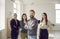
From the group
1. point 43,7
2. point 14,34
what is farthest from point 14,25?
point 43,7

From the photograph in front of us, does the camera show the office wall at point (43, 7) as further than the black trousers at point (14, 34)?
Yes

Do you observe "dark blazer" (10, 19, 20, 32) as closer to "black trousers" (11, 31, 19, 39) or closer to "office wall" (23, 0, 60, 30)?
"black trousers" (11, 31, 19, 39)

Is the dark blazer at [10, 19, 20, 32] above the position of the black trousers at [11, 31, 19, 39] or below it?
above

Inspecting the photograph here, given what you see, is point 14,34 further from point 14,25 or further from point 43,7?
point 43,7

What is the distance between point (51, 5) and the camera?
13.4 m

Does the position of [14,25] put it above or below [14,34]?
above

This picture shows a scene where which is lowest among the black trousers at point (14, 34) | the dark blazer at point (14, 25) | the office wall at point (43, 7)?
the black trousers at point (14, 34)

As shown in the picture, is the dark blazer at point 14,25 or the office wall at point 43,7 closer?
the dark blazer at point 14,25

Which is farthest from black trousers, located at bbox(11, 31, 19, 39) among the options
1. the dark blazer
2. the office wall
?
the office wall

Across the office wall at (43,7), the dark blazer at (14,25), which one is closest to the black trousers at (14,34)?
the dark blazer at (14,25)

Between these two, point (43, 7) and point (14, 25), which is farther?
point (43, 7)

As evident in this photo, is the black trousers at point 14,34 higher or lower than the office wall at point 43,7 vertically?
lower

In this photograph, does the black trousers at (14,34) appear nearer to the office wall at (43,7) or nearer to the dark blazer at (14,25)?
the dark blazer at (14,25)

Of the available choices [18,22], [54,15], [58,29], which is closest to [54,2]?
[54,15]
